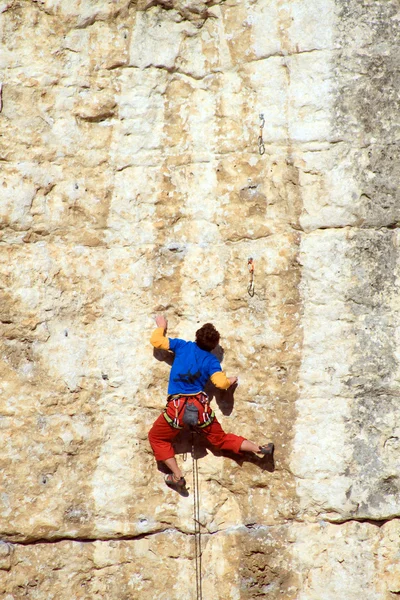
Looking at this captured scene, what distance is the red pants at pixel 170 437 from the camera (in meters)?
4.65

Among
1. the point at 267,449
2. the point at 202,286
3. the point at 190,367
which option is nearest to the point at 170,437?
the point at 190,367

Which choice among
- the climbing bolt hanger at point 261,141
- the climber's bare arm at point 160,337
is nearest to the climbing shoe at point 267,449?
the climber's bare arm at point 160,337

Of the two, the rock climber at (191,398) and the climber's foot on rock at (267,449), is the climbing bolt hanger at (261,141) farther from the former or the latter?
the climber's foot on rock at (267,449)

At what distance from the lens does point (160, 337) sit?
4.63 meters

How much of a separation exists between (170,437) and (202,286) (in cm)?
112

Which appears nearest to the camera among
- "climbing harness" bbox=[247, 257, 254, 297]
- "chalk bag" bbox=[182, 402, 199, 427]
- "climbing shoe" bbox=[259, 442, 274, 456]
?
"chalk bag" bbox=[182, 402, 199, 427]

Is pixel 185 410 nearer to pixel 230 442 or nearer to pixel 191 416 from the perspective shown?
pixel 191 416

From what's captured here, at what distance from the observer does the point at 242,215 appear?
4809 mm

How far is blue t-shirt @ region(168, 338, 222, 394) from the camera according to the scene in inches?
181

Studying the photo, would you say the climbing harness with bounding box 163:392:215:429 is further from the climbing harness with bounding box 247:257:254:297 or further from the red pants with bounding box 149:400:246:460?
the climbing harness with bounding box 247:257:254:297

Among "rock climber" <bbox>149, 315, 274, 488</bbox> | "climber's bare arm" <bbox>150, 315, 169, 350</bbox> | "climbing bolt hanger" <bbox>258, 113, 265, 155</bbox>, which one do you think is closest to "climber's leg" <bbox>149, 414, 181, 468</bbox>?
"rock climber" <bbox>149, 315, 274, 488</bbox>

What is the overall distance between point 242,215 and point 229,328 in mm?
840

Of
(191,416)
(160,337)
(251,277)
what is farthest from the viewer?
(251,277)

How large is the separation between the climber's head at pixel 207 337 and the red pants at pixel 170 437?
1.79 ft
